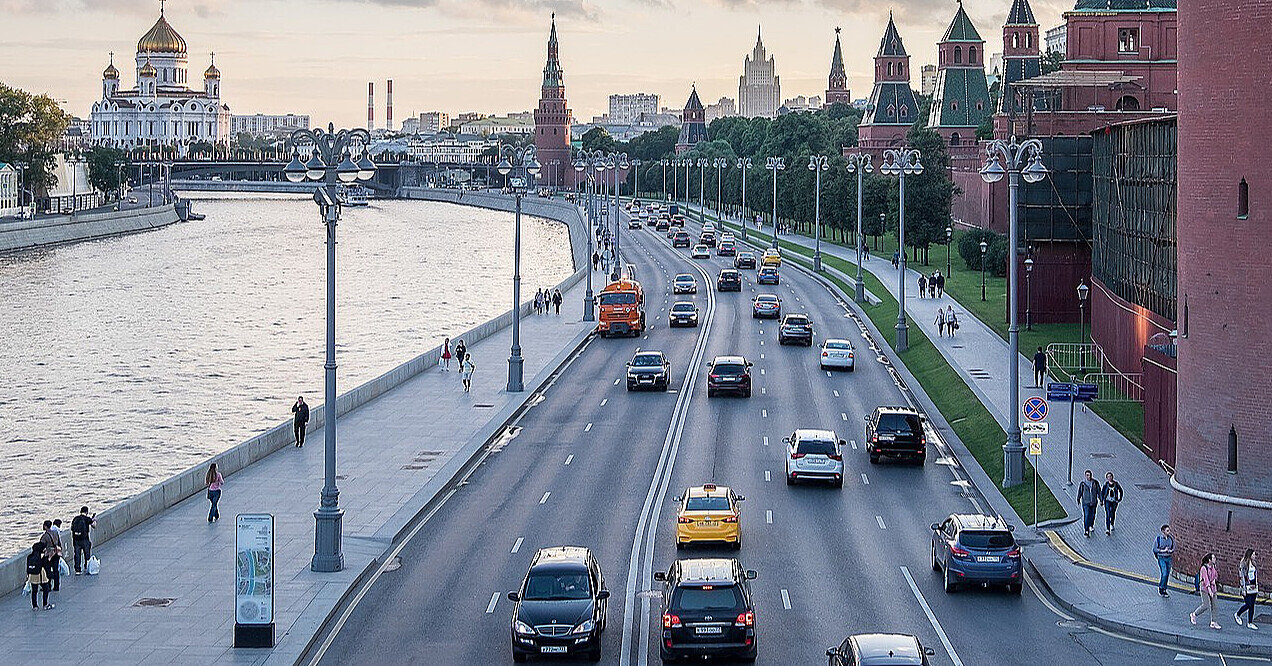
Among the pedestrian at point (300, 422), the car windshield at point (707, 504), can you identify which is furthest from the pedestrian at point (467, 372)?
the car windshield at point (707, 504)

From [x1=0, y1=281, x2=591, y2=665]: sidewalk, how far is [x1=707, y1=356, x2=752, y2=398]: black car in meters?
5.81

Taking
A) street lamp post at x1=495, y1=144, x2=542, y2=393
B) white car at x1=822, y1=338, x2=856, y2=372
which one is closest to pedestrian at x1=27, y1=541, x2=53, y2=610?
street lamp post at x1=495, y1=144, x2=542, y2=393

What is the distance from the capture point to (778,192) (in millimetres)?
157375

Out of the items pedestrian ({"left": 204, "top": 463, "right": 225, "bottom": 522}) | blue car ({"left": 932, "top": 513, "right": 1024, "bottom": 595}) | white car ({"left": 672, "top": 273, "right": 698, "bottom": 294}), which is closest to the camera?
blue car ({"left": 932, "top": 513, "right": 1024, "bottom": 595})

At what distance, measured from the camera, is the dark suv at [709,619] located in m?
23.8

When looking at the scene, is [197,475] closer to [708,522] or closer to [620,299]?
[708,522]

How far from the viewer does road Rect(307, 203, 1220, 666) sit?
25625 millimetres

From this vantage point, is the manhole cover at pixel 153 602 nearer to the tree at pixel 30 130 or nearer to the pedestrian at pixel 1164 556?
the pedestrian at pixel 1164 556

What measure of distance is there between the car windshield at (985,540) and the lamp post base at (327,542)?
10.8m

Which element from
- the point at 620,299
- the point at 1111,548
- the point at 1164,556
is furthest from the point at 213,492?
the point at 620,299

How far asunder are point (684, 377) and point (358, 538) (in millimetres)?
26279

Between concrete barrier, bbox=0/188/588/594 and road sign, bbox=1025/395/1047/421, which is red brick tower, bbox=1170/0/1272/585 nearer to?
road sign, bbox=1025/395/1047/421

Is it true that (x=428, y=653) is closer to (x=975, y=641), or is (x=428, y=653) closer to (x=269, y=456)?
(x=975, y=641)

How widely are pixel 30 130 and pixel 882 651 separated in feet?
580
